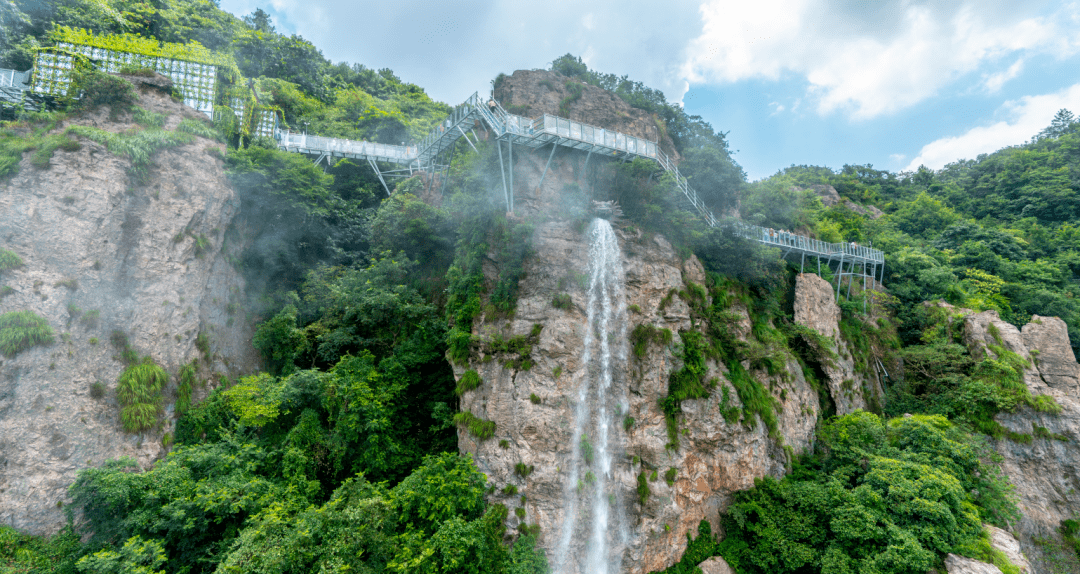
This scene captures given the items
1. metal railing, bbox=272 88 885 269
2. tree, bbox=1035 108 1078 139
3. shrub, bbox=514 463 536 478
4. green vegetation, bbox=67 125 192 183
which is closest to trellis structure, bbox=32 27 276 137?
green vegetation, bbox=67 125 192 183

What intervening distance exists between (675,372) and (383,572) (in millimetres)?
12874

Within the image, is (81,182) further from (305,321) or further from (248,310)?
(305,321)

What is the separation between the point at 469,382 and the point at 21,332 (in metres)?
14.8

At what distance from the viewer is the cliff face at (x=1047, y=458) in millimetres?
18859

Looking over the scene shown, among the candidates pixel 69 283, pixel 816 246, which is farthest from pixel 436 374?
pixel 816 246

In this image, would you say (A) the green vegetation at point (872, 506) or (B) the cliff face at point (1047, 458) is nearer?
(A) the green vegetation at point (872, 506)

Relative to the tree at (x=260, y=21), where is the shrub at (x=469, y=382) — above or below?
below

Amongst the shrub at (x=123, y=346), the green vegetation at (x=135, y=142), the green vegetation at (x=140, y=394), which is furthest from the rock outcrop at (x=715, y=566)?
the green vegetation at (x=135, y=142)

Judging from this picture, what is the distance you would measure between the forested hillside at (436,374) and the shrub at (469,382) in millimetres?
906

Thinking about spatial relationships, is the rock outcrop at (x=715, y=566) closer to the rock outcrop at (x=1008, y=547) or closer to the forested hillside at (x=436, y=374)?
the forested hillside at (x=436, y=374)

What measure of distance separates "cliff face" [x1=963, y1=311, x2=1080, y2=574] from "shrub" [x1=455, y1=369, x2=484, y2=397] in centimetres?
2495

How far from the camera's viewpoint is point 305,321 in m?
21.3

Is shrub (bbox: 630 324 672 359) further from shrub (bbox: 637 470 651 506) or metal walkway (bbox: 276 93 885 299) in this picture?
metal walkway (bbox: 276 93 885 299)

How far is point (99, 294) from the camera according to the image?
1576cm
